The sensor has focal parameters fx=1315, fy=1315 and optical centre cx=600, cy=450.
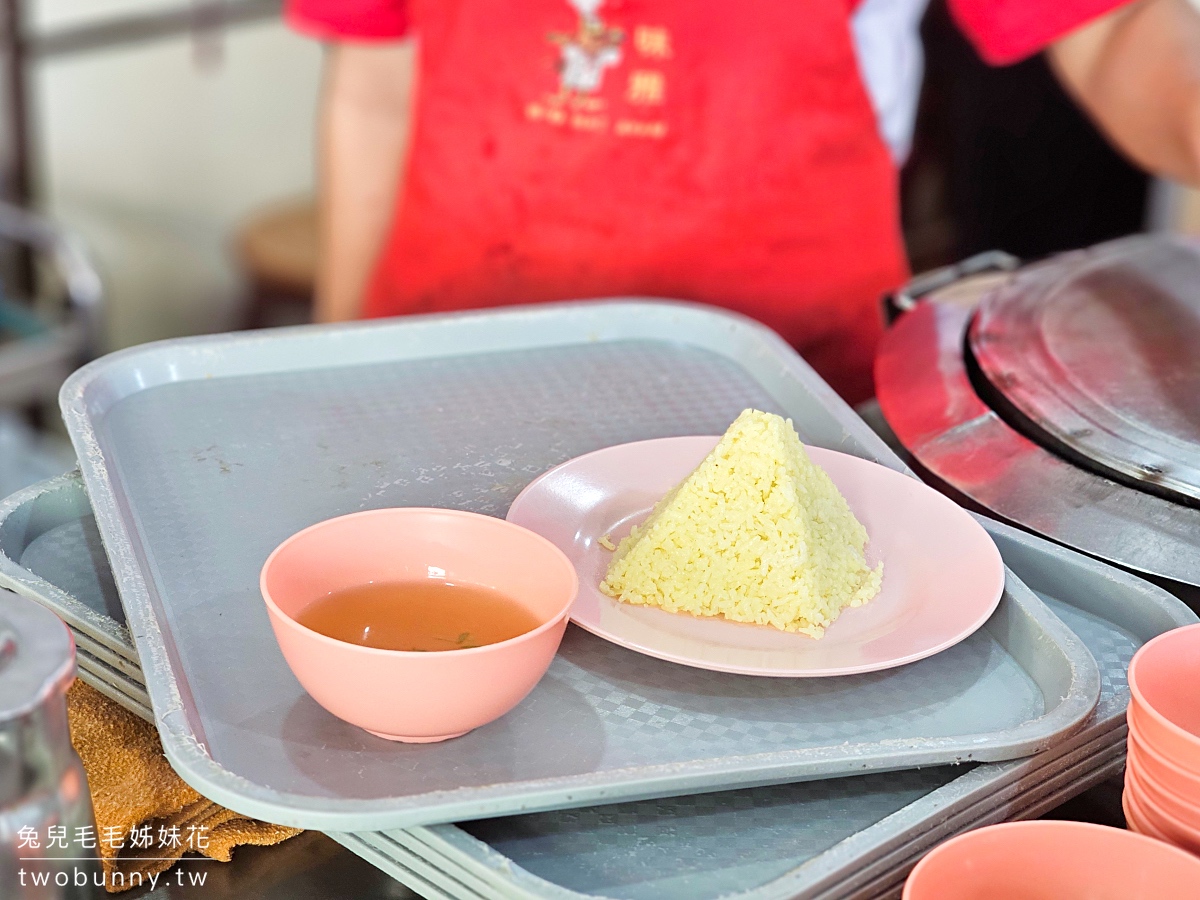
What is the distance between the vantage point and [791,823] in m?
0.78

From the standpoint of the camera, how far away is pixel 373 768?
2.47ft

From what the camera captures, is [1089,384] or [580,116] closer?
[1089,384]

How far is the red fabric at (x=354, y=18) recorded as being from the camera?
6.05ft

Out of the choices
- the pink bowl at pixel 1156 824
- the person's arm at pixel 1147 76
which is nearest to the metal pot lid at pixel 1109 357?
the person's arm at pixel 1147 76

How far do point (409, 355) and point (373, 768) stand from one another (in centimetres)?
56

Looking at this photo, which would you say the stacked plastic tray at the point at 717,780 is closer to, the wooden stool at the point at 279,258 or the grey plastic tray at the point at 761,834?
the grey plastic tray at the point at 761,834

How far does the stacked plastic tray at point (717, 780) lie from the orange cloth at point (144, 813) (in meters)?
0.03

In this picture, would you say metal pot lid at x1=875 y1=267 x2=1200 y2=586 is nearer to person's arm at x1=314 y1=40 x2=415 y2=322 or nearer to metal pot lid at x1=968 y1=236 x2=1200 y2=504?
metal pot lid at x1=968 y1=236 x2=1200 y2=504

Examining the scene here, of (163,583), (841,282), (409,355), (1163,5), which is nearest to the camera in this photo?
(163,583)

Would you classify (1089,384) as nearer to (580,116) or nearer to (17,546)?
(580,116)

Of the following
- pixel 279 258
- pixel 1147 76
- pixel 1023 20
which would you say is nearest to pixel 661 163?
pixel 1023 20

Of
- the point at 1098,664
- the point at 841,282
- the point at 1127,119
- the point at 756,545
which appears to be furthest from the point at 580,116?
the point at 1098,664

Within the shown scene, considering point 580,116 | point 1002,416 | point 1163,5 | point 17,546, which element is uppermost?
point 1163,5

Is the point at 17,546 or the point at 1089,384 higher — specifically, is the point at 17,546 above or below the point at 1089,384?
below
